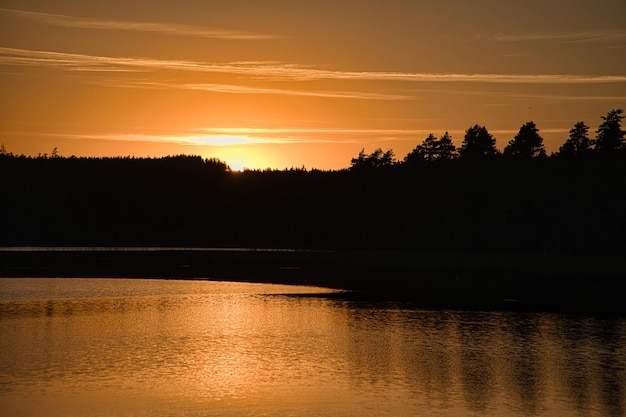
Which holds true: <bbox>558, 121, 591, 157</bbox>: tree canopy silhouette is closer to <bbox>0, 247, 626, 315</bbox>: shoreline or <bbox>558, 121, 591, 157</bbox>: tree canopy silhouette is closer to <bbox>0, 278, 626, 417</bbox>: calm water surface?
<bbox>0, 247, 626, 315</bbox>: shoreline

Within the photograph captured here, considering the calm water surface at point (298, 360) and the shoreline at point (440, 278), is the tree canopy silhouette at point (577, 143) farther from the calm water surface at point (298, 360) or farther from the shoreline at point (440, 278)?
the calm water surface at point (298, 360)

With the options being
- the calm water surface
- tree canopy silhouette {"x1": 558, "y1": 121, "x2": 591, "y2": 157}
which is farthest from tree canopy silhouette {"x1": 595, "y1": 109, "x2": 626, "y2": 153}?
the calm water surface

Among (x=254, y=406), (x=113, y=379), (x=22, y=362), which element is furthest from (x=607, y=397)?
(x=22, y=362)

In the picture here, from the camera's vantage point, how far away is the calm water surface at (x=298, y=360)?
29375mm

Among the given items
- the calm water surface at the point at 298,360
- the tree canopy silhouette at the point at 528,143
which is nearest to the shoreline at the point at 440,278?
the calm water surface at the point at 298,360

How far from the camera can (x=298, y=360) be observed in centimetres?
3797

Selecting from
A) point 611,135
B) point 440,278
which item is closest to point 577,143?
point 611,135

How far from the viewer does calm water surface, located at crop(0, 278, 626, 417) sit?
2938cm

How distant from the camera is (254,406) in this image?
94.5 feet

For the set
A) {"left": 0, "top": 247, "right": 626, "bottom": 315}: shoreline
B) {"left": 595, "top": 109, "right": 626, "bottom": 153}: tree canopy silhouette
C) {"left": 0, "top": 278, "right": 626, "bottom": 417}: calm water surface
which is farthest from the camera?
{"left": 595, "top": 109, "right": 626, "bottom": 153}: tree canopy silhouette

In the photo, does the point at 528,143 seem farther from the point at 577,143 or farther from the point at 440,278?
the point at 440,278

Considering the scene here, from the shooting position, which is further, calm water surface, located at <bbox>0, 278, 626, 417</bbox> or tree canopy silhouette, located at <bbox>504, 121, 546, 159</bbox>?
tree canopy silhouette, located at <bbox>504, 121, 546, 159</bbox>

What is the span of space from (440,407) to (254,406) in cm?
689

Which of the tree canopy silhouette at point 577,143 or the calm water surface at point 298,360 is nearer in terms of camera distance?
the calm water surface at point 298,360
